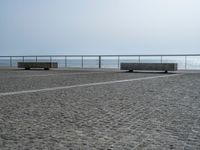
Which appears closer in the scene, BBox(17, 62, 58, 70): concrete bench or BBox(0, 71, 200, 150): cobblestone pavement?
BBox(0, 71, 200, 150): cobblestone pavement

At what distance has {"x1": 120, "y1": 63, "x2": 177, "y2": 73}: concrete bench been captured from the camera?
70.5 ft

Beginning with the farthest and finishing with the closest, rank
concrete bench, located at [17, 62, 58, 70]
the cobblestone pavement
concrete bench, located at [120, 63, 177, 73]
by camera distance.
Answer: concrete bench, located at [17, 62, 58, 70] < concrete bench, located at [120, 63, 177, 73] < the cobblestone pavement

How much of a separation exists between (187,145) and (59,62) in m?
27.4

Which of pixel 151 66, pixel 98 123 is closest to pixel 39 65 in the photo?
pixel 151 66

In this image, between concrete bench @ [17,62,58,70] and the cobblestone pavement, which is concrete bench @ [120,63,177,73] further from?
the cobblestone pavement

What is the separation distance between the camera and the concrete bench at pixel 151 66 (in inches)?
846

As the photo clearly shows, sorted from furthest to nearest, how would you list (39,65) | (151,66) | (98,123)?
(39,65) < (151,66) < (98,123)

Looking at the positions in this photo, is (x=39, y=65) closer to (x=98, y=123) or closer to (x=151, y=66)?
(x=151, y=66)

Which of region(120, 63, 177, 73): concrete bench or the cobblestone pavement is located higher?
region(120, 63, 177, 73): concrete bench

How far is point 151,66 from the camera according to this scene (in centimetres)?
2236

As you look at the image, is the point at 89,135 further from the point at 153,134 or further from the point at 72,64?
the point at 72,64

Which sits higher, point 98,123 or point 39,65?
point 39,65

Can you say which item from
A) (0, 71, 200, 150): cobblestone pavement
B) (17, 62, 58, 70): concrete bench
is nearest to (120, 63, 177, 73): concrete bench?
(17, 62, 58, 70): concrete bench

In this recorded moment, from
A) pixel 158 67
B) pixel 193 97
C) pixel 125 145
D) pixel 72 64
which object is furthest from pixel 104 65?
pixel 125 145
